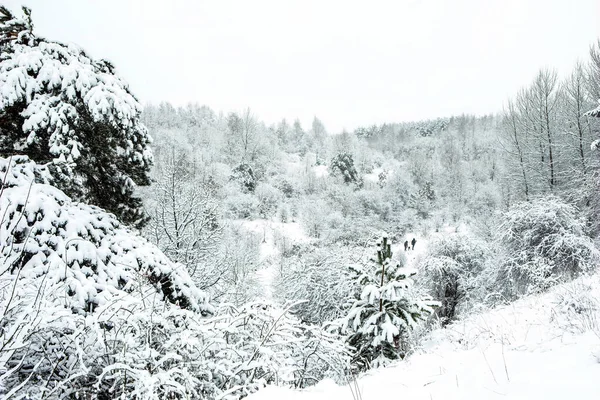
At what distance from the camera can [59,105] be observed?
4168mm

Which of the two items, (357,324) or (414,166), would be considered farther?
(414,166)

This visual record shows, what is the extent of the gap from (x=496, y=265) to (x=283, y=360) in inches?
633

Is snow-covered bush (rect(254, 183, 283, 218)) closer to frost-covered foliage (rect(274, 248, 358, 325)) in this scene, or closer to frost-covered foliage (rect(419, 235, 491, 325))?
frost-covered foliage (rect(274, 248, 358, 325))

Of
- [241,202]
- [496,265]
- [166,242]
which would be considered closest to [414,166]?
[241,202]

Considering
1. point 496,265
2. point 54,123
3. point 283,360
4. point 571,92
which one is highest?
point 571,92

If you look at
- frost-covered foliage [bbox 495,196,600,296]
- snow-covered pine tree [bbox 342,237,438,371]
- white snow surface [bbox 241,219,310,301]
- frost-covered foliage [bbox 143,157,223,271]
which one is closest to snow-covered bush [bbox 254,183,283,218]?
white snow surface [bbox 241,219,310,301]

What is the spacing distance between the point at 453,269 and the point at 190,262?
1369 cm

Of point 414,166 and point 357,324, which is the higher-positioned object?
point 414,166

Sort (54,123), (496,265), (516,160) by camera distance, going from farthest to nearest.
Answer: (516,160) < (496,265) < (54,123)

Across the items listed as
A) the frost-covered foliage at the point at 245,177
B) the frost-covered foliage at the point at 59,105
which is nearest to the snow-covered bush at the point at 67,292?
the frost-covered foliage at the point at 59,105

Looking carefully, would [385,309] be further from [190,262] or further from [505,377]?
[190,262]

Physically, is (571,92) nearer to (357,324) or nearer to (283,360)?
(357,324)

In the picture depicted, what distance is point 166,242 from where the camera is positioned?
1293 centimetres

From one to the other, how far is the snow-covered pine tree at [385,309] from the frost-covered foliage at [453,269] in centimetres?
1119
